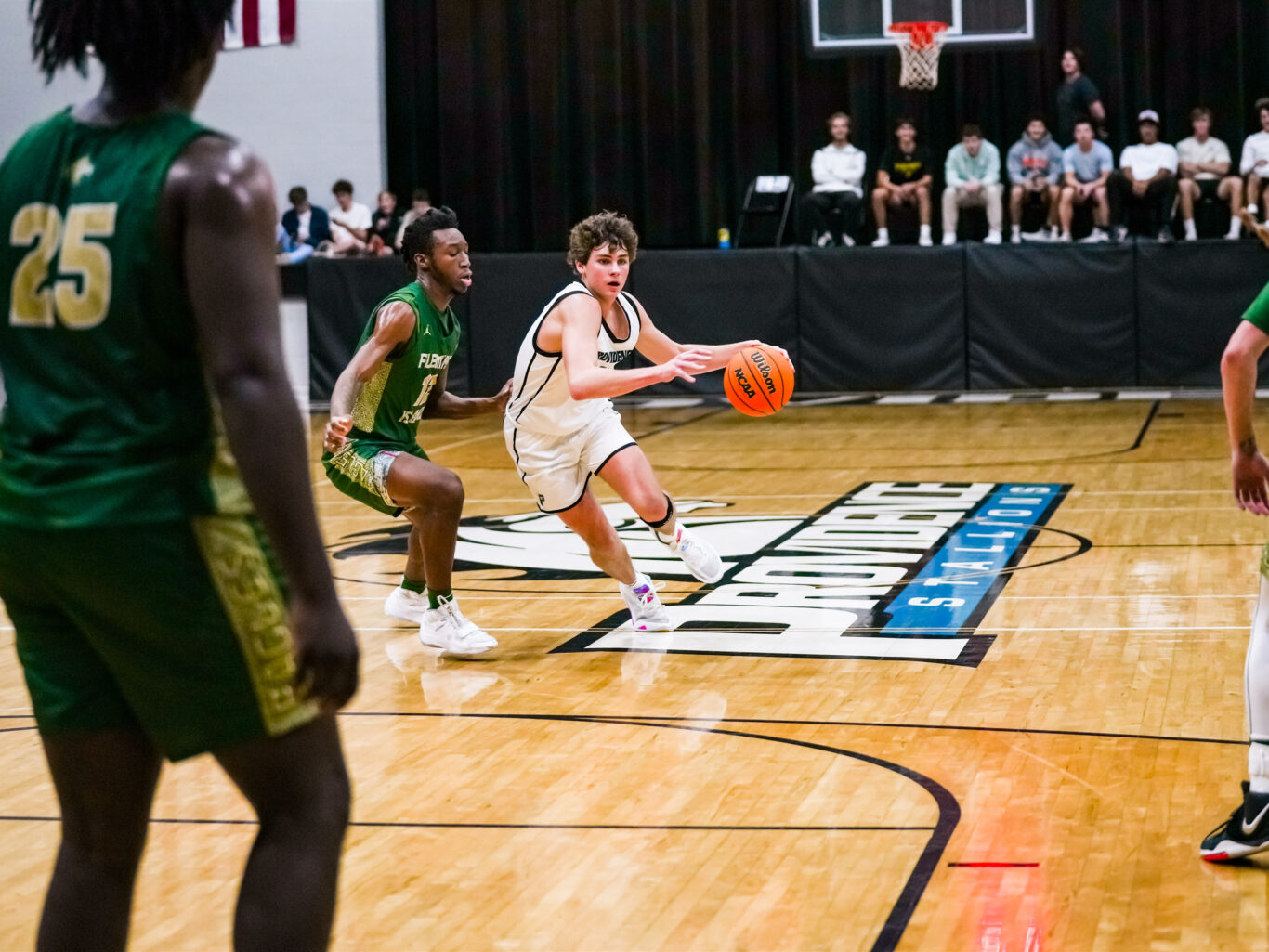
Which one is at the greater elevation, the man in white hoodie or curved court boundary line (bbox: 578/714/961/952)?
the man in white hoodie

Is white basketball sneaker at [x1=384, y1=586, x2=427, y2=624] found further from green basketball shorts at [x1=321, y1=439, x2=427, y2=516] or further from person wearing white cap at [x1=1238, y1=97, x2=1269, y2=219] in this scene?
person wearing white cap at [x1=1238, y1=97, x2=1269, y2=219]

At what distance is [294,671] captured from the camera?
6.99 ft

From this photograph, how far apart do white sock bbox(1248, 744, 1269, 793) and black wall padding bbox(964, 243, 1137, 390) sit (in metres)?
13.5

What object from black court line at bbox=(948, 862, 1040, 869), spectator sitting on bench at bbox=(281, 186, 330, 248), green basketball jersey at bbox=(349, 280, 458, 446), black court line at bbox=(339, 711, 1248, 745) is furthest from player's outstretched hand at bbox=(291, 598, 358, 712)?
spectator sitting on bench at bbox=(281, 186, 330, 248)

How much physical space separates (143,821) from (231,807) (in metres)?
2.12

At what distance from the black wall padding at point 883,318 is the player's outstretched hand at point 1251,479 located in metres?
13.4

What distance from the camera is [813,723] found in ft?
17.0

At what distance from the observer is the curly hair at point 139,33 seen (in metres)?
2.14

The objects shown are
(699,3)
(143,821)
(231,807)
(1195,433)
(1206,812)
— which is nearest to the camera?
(143,821)

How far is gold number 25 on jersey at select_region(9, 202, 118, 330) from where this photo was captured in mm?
2078

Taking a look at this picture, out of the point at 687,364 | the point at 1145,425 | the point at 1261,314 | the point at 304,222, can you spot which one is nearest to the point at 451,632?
the point at 687,364

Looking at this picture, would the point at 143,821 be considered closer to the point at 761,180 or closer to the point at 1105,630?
the point at 1105,630

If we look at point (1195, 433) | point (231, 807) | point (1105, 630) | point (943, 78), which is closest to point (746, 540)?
point (1105, 630)

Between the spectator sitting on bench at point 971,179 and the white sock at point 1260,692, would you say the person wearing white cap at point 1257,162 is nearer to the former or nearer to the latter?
the spectator sitting on bench at point 971,179
